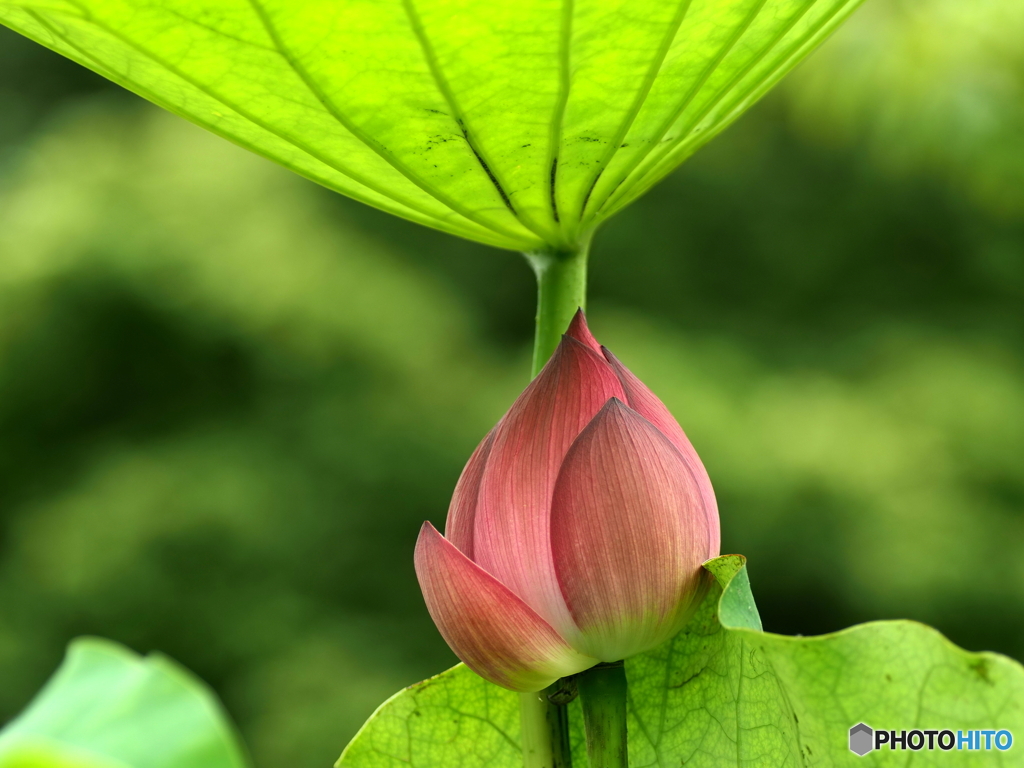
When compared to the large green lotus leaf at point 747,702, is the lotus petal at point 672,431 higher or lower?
higher

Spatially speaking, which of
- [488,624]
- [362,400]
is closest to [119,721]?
[488,624]

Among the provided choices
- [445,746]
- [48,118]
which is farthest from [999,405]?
[48,118]

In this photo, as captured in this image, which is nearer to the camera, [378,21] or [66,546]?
[378,21]

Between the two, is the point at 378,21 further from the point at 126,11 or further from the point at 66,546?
the point at 66,546

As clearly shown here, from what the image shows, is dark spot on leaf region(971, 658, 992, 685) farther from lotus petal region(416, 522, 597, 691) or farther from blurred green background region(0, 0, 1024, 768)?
blurred green background region(0, 0, 1024, 768)

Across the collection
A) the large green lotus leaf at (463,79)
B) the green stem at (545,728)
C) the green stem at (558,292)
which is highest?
the large green lotus leaf at (463,79)

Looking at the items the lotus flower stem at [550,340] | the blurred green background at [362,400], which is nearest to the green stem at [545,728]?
the lotus flower stem at [550,340]

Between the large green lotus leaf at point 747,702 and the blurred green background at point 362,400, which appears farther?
the blurred green background at point 362,400

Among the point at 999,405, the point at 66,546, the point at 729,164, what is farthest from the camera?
the point at 729,164

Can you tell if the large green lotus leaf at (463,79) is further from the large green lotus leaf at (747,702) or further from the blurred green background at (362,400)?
the blurred green background at (362,400)
